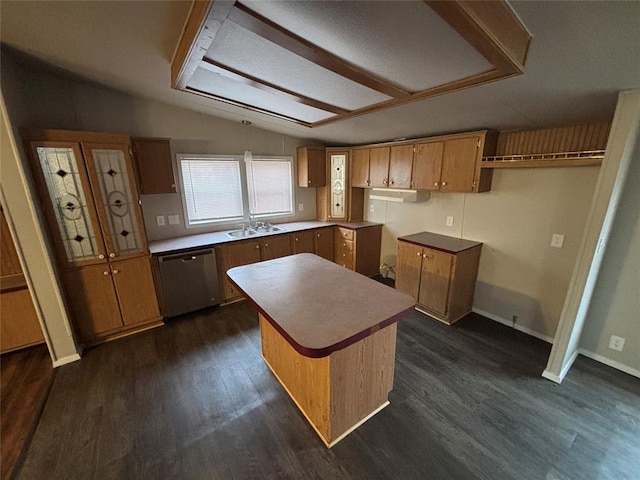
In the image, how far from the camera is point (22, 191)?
208cm

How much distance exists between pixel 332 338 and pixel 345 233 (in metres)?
3.00

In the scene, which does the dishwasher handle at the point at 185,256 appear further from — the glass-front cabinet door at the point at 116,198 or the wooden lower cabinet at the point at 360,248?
the wooden lower cabinet at the point at 360,248

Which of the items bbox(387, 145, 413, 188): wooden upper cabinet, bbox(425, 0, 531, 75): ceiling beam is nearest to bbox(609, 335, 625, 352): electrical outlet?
bbox(387, 145, 413, 188): wooden upper cabinet

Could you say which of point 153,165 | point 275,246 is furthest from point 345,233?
point 153,165

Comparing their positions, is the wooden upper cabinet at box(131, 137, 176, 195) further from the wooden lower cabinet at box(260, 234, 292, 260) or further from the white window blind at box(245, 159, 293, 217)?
the wooden lower cabinet at box(260, 234, 292, 260)

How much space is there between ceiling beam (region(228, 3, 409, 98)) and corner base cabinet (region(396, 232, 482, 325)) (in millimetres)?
1808

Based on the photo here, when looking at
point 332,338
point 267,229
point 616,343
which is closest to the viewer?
point 332,338

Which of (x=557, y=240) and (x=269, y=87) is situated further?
(x=557, y=240)

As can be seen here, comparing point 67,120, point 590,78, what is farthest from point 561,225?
point 67,120

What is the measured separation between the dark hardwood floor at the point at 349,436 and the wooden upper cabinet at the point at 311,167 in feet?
8.84

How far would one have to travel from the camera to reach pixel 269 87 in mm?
2199

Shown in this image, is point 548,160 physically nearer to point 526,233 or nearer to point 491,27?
point 526,233

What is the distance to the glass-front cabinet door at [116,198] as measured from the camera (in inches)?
97.1

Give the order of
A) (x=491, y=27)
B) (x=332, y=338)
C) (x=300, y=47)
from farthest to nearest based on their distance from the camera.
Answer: (x=300, y=47)
(x=332, y=338)
(x=491, y=27)
